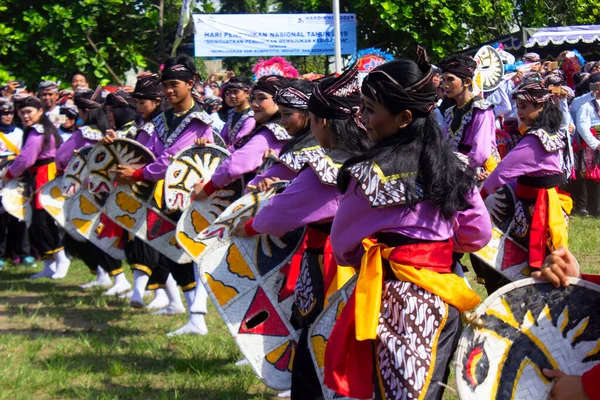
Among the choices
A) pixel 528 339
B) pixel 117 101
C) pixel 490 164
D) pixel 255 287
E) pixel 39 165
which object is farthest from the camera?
pixel 39 165

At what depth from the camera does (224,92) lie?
8133 millimetres

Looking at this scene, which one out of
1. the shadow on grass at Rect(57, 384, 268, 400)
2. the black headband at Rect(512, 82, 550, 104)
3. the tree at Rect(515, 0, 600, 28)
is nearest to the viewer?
the shadow on grass at Rect(57, 384, 268, 400)

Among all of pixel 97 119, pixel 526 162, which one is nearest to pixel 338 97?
pixel 526 162

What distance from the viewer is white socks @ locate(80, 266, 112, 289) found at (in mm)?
8672

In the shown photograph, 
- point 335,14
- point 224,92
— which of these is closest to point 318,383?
point 224,92

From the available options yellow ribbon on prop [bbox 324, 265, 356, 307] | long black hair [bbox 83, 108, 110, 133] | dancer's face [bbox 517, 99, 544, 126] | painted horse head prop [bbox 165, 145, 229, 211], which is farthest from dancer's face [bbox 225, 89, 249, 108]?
yellow ribbon on prop [bbox 324, 265, 356, 307]

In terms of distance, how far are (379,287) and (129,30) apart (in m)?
13.5

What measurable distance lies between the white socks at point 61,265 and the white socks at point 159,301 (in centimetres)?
196

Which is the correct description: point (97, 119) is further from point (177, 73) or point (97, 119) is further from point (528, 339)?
point (528, 339)

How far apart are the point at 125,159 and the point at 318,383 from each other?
133 inches

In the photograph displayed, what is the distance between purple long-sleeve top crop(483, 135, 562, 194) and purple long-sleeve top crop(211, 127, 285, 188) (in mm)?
1432

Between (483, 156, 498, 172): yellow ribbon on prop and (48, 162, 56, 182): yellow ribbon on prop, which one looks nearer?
(483, 156, 498, 172): yellow ribbon on prop

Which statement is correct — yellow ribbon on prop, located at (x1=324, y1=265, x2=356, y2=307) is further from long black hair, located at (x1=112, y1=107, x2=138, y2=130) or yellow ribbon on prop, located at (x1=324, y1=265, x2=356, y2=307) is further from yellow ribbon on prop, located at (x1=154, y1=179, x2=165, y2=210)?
long black hair, located at (x1=112, y1=107, x2=138, y2=130)

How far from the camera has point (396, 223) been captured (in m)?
2.96
